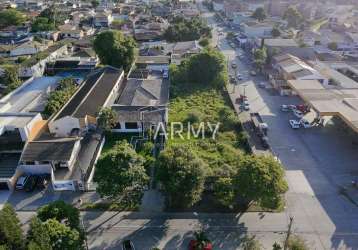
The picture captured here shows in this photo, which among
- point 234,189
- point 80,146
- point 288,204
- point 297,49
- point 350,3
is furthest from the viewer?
point 350,3

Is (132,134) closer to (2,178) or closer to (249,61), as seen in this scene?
(2,178)

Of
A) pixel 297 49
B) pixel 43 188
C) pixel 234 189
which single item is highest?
pixel 297 49

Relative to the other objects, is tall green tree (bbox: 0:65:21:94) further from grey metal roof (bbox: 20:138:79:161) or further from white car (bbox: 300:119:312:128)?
white car (bbox: 300:119:312:128)

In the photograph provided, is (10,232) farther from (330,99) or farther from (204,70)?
(204,70)

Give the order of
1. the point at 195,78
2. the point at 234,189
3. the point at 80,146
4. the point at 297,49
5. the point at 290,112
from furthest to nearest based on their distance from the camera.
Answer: the point at 297,49 < the point at 195,78 < the point at 290,112 < the point at 80,146 < the point at 234,189

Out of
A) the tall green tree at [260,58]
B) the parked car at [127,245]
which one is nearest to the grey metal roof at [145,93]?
the tall green tree at [260,58]

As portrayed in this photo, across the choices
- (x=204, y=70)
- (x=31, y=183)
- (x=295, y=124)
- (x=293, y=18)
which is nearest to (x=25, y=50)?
(x=204, y=70)

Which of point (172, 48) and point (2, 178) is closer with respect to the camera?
point (2, 178)

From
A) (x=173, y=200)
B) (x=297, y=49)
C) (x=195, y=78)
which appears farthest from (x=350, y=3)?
(x=173, y=200)
